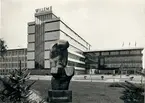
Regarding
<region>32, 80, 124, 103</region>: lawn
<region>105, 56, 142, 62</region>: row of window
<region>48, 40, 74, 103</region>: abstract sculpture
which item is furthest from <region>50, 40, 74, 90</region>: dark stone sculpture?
<region>105, 56, 142, 62</region>: row of window

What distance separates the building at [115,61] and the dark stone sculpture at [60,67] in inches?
2939

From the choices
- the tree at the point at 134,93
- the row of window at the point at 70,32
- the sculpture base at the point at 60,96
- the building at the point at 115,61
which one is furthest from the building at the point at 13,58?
the tree at the point at 134,93

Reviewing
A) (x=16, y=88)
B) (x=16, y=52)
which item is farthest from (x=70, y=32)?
(x=16, y=88)

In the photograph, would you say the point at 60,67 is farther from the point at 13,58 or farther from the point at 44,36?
the point at 13,58

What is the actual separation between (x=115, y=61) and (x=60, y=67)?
8126cm

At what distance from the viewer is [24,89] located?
547 cm

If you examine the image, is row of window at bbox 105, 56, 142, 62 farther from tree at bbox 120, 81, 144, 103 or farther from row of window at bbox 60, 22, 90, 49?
tree at bbox 120, 81, 144, 103

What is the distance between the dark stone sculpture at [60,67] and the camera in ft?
23.7

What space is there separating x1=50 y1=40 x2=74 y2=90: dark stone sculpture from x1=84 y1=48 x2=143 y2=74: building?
74657mm

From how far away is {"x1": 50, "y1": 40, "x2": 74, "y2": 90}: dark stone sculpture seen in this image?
284 inches

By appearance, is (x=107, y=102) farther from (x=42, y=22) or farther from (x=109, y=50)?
(x=109, y=50)

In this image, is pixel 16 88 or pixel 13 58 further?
pixel 13 58

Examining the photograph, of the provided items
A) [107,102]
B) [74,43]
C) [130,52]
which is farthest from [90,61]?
[107,102]

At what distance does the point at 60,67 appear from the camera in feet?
→ 23.5
